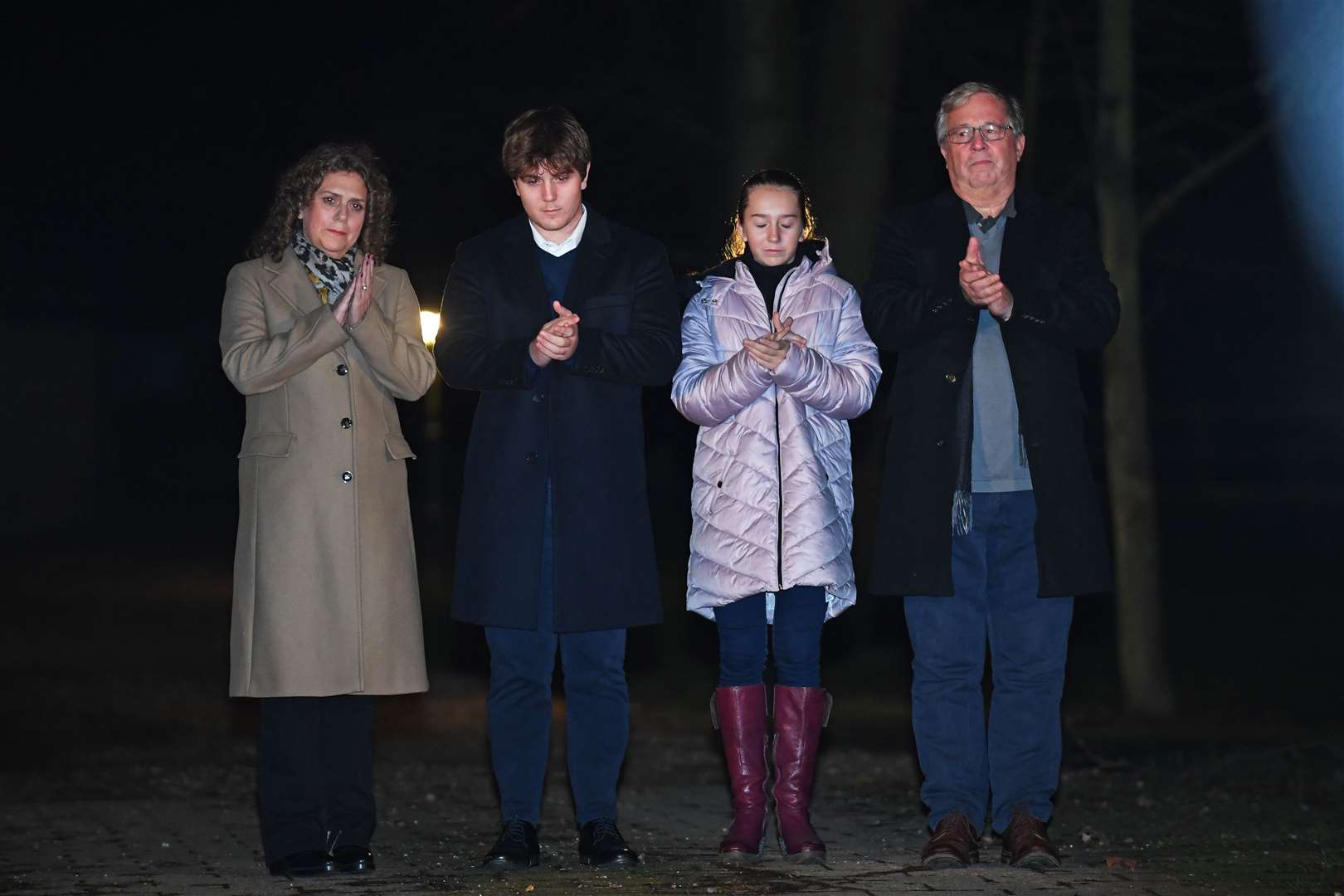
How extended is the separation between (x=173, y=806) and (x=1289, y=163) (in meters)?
8.80

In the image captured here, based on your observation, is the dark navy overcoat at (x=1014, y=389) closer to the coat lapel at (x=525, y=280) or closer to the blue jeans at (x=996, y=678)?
the blue jeans at (x=996, y=678)

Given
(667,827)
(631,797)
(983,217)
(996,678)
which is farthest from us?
(631,797)

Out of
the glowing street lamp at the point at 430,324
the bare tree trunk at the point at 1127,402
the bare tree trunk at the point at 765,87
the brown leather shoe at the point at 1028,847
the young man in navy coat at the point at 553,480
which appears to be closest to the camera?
the brown leather shoe at the point at 1028,847

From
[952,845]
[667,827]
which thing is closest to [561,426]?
[952,845]

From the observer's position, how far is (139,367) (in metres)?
47.6

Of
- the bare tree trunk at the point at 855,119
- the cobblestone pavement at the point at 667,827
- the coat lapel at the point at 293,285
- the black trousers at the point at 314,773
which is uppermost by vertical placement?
the bare tree trunk at the point at 855,119

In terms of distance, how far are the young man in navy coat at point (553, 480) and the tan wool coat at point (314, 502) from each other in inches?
9.3

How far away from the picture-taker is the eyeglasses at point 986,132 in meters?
6.01

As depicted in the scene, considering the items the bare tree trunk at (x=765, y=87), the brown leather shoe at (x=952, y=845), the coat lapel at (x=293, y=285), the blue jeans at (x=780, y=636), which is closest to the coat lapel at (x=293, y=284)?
the coat lapel at (x=293, y=285)

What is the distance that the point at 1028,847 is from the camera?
5812mm

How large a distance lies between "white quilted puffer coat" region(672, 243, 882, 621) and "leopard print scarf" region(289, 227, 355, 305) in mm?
1129

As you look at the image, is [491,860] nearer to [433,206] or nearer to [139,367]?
[433,206]

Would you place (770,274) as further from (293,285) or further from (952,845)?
(952,845)

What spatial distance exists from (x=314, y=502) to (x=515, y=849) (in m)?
1.26
